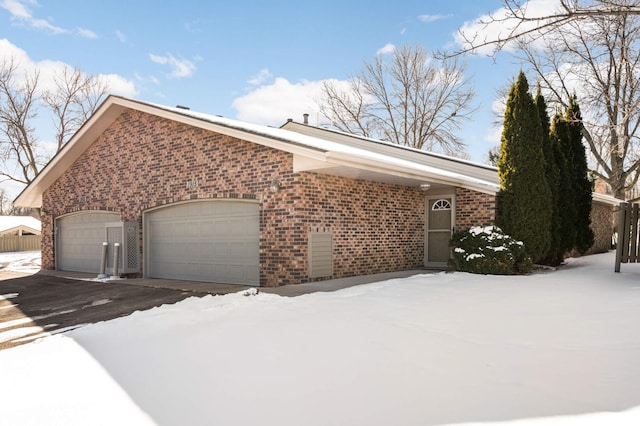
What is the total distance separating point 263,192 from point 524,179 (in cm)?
646

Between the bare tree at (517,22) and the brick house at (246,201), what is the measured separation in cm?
299

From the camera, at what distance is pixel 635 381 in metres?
3.33

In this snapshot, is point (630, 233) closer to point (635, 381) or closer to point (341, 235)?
point (341, 235)

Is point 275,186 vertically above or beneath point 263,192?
above

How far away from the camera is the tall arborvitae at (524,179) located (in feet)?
34.6

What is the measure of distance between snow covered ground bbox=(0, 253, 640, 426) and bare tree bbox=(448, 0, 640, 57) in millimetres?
3933

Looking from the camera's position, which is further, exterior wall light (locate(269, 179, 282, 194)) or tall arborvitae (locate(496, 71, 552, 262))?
tall arborvitae (locate(496, 71, 552, 262))

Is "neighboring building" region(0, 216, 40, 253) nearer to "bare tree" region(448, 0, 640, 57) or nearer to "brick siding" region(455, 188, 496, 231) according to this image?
"brick siding" region(455, 188, 496, 231)

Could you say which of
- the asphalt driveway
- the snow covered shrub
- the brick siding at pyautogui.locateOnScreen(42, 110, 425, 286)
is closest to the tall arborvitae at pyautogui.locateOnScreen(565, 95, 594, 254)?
the snow covered shrub

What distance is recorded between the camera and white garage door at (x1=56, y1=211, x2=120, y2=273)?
553 inches

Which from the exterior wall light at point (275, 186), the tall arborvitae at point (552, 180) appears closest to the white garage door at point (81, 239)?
the exterior wall light at point (275, 186)

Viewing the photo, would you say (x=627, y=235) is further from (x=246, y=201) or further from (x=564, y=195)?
(x=246, y=201)

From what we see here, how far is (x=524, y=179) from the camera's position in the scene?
10742mm

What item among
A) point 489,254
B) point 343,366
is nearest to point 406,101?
point 489,254
